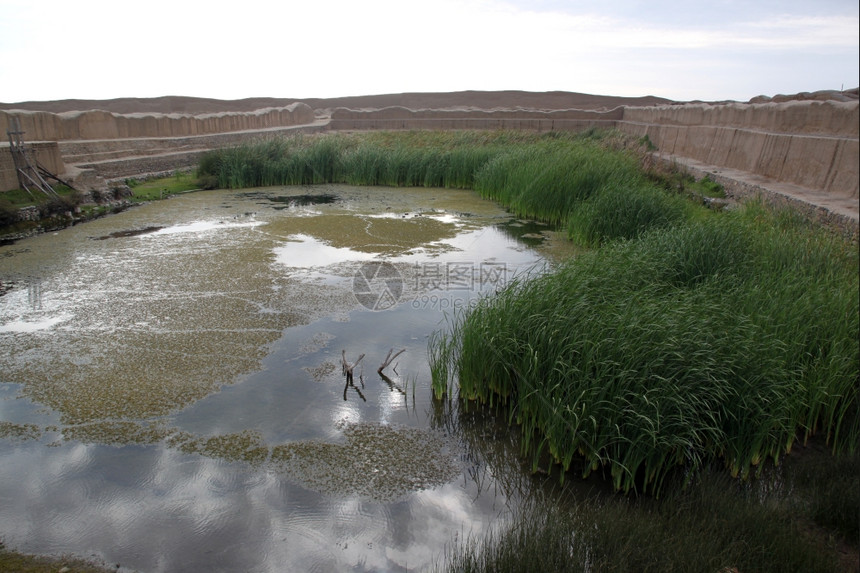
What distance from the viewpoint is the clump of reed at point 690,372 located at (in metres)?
2.91

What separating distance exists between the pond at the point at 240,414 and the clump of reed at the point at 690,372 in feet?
1.32

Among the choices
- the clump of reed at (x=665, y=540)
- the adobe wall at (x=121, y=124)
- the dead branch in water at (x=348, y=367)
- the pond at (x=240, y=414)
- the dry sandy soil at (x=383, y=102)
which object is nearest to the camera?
the clump of reed at (x=665, y=540)

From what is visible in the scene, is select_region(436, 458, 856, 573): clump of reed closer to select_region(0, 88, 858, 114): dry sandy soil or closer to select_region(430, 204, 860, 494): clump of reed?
select_region(430, 204, 860, 494): clump of reed

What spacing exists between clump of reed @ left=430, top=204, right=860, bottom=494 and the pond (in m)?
0.40

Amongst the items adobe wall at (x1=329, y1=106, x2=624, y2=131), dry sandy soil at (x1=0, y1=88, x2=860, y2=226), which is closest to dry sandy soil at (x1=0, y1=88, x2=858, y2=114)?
dry sandy soil at (x1=0, y1=88, x2=860, y2=226)

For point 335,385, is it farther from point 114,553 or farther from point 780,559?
point 780,559

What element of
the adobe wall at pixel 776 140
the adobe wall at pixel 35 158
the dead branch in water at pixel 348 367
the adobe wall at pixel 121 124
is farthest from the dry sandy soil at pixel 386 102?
the dead branch in water at pixel 348 367

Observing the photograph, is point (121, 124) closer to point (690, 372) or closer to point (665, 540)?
point (690, 372)

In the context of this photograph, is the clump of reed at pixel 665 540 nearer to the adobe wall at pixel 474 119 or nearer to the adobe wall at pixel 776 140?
the adobe wall at pixel 776 140

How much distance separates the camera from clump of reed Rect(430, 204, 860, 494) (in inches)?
115

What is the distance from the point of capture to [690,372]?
312 cm

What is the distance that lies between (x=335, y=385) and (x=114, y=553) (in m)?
1.73

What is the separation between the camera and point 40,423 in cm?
363

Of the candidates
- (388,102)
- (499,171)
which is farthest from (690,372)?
(388,102)
